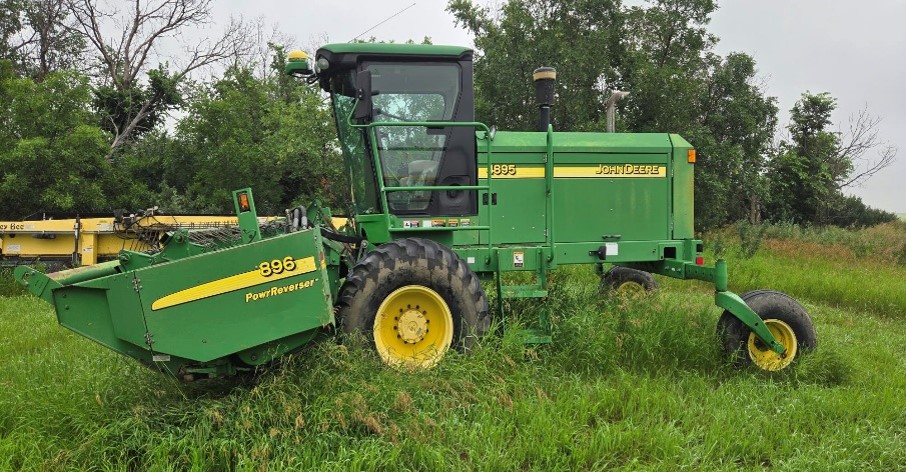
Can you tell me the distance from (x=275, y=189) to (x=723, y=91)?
538 inches

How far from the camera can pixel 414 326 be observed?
4266 mm

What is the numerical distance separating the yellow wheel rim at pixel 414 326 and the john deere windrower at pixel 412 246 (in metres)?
0.01

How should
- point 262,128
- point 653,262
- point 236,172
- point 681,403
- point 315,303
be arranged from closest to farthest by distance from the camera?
point 315,303 → point 681,403 → point 653,262 → point 236,172 → point 262,128

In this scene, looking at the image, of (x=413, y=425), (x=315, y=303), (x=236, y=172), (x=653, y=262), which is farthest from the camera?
(x=236, y=172)

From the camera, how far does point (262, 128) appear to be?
17344 millimetres

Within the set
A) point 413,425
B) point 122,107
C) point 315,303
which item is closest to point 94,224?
point 315,303

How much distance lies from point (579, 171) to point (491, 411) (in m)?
2.64

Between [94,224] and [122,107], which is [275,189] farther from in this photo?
[122,107]

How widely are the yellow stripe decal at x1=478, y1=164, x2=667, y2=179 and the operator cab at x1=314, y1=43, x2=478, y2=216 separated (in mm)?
370

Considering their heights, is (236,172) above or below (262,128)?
below

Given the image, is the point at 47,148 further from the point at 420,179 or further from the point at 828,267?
the point at 828,267

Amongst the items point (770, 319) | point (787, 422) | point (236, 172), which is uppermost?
point (236, 172)

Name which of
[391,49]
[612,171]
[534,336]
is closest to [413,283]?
[534,336]

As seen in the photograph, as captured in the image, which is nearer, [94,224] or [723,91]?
[94,224]
